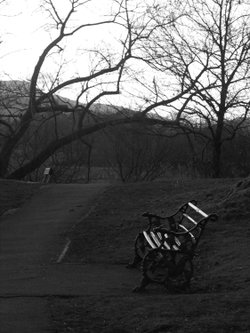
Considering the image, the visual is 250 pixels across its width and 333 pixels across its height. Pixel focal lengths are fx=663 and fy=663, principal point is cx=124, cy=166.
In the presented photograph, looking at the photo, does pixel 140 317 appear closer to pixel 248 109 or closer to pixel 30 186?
pixel 30 186

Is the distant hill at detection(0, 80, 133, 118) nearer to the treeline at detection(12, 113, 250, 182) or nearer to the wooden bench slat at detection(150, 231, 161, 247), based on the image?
the treeline at detection(12, 113, 250, 182)

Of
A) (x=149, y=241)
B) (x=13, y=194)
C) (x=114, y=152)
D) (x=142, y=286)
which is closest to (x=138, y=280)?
(x=149, y=241)

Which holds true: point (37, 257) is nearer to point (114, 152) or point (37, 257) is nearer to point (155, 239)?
point (155, 239)

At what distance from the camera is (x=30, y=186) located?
19.8m

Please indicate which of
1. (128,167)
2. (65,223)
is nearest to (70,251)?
(65,223)

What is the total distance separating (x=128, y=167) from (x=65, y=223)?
28297mm

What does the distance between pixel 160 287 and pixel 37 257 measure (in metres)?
3.11

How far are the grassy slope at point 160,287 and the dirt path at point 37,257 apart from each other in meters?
0.27

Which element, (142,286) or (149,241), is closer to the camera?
(142,286)

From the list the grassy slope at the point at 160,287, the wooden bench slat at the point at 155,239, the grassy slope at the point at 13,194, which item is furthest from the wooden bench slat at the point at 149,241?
the grassy slope at the point at 13,194

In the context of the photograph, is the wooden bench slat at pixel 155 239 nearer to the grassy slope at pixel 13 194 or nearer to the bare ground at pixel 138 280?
the bare ground at pixel 138 280

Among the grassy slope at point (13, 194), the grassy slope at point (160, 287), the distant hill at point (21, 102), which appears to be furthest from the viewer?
the distant hill at point (21, 102)

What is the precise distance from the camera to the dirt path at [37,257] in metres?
6.15

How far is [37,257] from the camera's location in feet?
32.8
